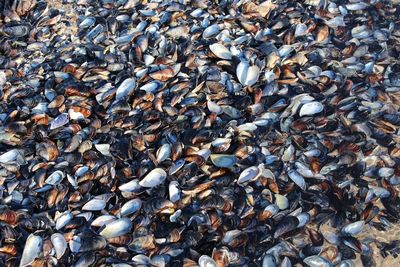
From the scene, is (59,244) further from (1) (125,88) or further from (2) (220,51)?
(2) (220,51)

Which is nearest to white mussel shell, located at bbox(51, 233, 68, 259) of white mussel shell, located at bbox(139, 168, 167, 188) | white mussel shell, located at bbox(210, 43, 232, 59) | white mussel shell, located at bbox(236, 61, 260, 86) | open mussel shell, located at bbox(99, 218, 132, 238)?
open mussel shell, located at bbox(99, 218, 132, 238)

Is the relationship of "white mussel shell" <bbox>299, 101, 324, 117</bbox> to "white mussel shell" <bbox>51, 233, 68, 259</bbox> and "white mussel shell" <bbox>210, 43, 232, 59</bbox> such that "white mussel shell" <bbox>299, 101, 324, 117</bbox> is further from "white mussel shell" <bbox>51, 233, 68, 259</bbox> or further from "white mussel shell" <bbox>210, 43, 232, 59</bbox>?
"white mussel shell" <bbox>51, 233, 68, 259</bbox>

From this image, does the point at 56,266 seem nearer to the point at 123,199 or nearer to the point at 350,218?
the point at 123,199

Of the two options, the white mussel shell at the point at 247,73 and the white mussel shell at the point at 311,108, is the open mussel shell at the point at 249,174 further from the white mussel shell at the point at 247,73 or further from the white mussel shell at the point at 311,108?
the white mussel shell at the point at 247,73

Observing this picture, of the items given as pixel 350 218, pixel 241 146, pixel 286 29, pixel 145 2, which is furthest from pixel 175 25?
pixel 350 218

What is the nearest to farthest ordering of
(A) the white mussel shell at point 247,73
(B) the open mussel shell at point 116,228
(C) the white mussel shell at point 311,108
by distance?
1. (B) the open mussel shell at point 116,228
2. (C) the white mussel shell at point 311,108
3. (A) the white mussel shell at point 247,73

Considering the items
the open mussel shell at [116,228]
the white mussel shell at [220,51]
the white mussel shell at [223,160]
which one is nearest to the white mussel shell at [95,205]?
the open mussel shell at [116,228]

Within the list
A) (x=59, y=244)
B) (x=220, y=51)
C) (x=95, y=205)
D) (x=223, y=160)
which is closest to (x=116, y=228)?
(x=95, y=205)

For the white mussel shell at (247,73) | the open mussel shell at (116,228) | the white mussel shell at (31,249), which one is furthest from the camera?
the white mussel shell at (247,73)

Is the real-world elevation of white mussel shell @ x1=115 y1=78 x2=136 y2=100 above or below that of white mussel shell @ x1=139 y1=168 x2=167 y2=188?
above
